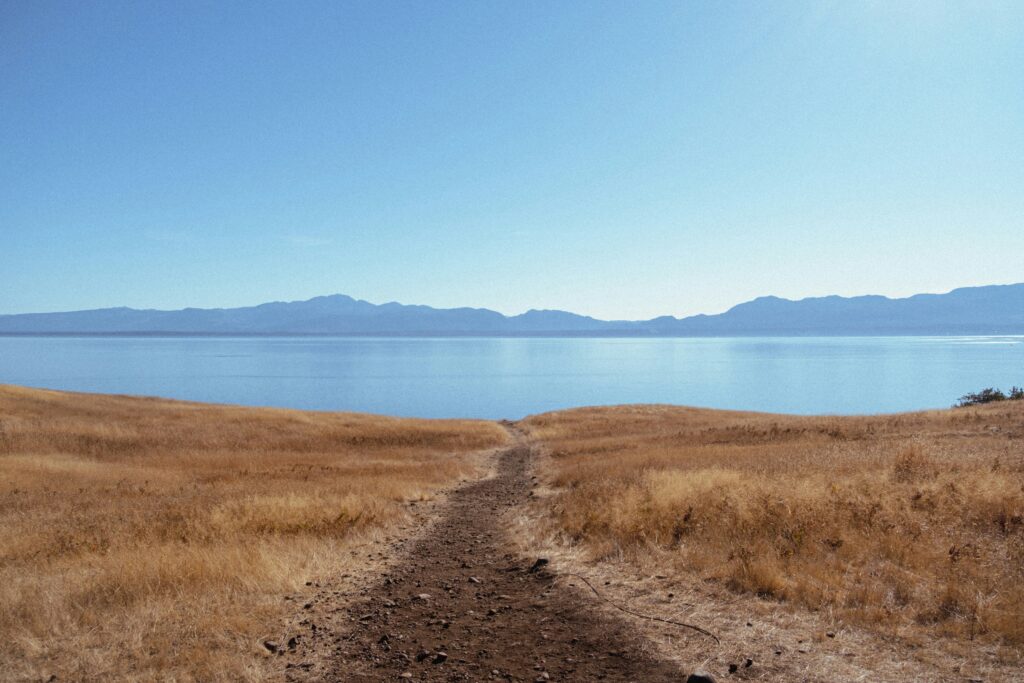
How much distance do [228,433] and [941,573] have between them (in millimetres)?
35193

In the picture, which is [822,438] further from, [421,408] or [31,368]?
[31,368]

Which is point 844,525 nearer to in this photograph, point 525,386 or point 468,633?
point 468,633

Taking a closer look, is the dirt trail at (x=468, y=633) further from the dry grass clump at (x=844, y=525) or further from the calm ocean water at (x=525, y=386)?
the calm ocean water at (x=525, y=386)

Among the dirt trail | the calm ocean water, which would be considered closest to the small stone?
the dirt trail

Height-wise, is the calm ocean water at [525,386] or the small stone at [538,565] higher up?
the small stone at [538,565]

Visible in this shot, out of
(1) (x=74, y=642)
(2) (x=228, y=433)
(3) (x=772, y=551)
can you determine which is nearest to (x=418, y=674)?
(1) (x=74, y=642)

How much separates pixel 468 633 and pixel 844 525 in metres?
7.10

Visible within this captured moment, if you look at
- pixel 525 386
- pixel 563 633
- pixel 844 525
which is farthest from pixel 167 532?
pixel 525 386

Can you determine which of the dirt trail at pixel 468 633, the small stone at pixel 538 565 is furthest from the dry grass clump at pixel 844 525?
the dirt trail at pixel 468 633

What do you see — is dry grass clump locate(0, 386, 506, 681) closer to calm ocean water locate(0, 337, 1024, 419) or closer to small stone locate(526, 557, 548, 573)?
small stone locate(526, 557, 548, 573)

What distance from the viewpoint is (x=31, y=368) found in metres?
188

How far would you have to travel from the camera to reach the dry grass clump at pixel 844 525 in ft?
25.2

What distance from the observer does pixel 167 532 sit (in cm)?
1269

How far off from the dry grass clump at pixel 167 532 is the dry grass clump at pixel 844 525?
563 cm
